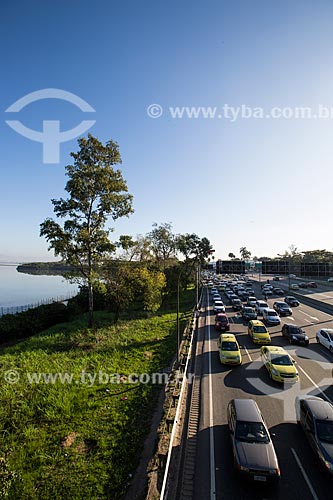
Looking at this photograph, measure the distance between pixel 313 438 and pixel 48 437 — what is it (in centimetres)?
994

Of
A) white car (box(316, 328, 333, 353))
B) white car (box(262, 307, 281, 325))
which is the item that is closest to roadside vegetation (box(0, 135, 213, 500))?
white car (box(262, 307, 281, 325))

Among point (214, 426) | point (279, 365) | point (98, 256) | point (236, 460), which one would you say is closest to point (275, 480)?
point (236, 460)

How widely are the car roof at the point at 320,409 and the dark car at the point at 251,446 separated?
6.92ft

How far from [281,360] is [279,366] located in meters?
0.56

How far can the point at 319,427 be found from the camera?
943 centimetres

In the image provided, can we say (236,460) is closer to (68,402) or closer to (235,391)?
(235,391)

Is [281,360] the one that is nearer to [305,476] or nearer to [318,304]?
[305,476]

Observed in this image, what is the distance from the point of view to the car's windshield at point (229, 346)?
18084 mm

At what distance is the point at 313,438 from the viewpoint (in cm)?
930

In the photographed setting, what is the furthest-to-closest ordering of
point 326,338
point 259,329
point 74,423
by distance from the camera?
point 259,329 → point 326,338 → point 74,423

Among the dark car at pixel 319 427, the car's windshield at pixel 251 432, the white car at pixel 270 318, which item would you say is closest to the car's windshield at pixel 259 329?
the white car at pixel 270 318

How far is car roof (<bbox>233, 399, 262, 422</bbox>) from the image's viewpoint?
9734mm

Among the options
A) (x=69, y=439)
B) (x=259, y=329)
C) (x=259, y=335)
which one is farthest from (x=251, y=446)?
(x=259, y=329)

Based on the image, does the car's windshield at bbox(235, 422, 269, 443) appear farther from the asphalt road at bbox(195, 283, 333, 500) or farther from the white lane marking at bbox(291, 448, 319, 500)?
the white lane marking at bbox(291, 448, 319, 500)
